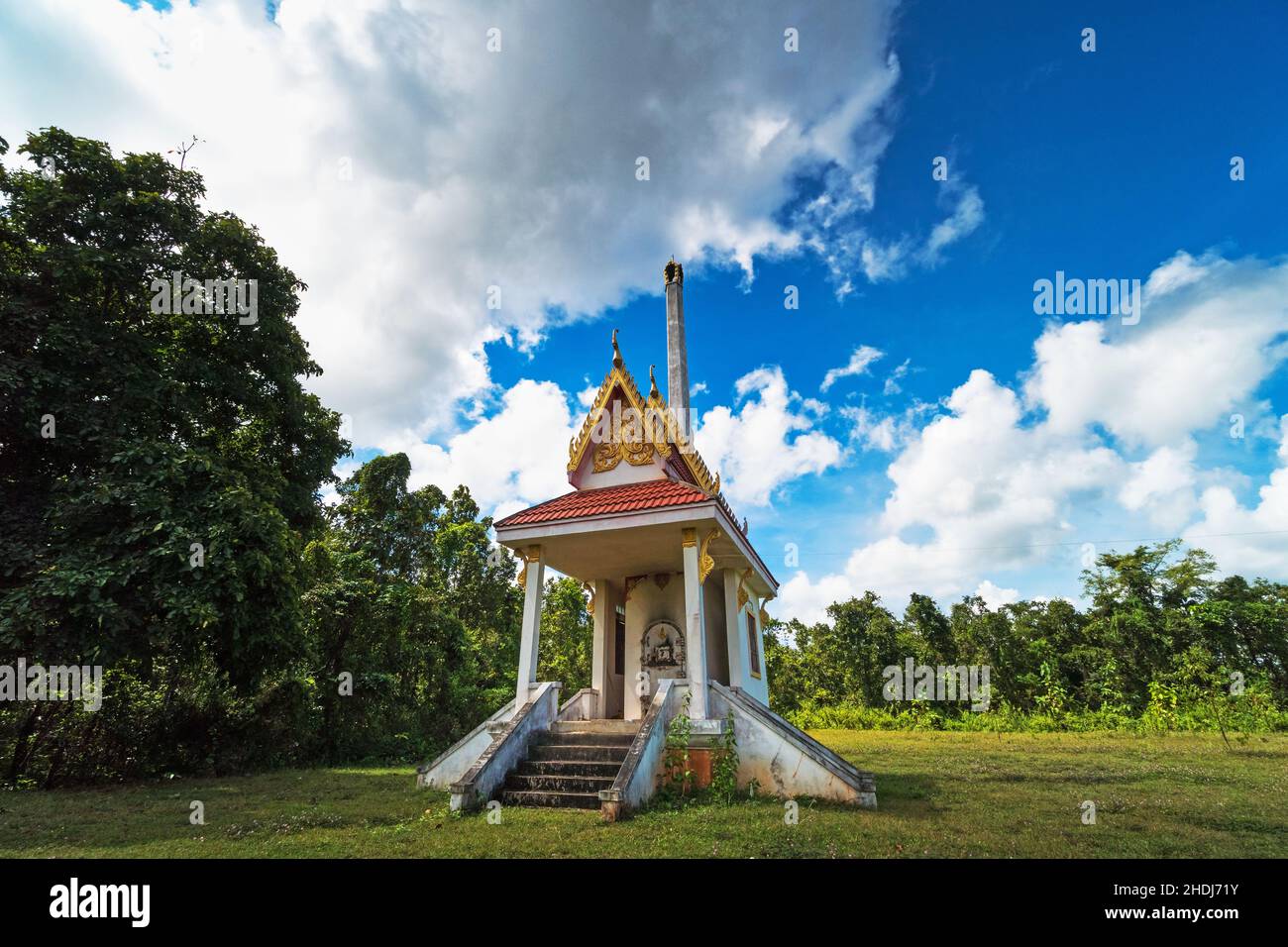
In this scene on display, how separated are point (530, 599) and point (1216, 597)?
3650 cm

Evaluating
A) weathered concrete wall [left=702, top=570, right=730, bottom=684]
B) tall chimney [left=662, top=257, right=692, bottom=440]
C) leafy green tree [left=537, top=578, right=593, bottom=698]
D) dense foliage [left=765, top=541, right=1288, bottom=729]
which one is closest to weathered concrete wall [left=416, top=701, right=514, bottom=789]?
weathered concrete wall [left=702, top=570, right=730, bottom=684]

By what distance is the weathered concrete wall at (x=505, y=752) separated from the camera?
21.7 feet

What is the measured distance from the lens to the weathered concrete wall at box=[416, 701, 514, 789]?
28.0 ft

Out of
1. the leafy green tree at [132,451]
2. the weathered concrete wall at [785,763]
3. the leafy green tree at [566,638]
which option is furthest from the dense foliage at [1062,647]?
the leafy green tree at [132,451]

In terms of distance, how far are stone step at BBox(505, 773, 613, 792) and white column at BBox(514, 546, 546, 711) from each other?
65.7 inches

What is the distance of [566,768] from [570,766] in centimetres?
5

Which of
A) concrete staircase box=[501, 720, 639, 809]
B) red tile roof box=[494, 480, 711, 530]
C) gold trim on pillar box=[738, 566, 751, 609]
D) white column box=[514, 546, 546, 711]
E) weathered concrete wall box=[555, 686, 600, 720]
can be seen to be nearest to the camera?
concrete staircase box=[501, 720, 639, 809]

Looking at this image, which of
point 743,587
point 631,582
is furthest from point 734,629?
point 631,582

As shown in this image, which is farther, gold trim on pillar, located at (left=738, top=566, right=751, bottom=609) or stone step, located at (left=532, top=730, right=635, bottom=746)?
gold trim on pillar, located at (left=738, top=566, right=751, bottom=609)

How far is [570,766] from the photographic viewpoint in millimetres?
7445

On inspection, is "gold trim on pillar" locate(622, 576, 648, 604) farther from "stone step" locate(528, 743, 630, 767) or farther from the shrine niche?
"stone step" locate(528, 743, 630, 767)
